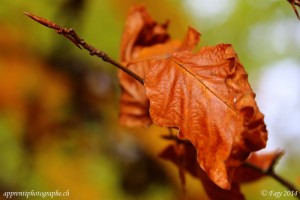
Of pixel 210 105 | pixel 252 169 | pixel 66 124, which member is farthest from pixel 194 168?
pixel 66 124

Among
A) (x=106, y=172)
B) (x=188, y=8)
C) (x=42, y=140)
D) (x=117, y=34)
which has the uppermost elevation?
(x=188, y=8)

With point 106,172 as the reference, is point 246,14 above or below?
above

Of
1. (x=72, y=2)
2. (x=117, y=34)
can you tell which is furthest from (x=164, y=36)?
(x=117, y=34)

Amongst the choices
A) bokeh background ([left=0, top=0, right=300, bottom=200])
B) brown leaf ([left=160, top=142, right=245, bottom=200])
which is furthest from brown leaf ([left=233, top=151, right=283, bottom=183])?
bokeh background ([left=0, top=0, right=300, bottom=200])

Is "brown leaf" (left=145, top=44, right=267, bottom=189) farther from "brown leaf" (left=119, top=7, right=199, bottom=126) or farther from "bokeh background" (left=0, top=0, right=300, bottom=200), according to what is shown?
"bokeh background" (left=0, top=0, right=300, bottom=200)

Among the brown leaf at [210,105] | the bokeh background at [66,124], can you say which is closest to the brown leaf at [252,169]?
the brown leaf at [210,105]

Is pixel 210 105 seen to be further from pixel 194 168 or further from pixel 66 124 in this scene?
pixel 66 124

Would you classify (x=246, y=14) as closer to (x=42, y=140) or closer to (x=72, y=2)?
(x=72, y=2)

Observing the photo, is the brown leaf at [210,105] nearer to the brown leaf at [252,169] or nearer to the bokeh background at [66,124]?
the brown leaf at [252,169]
